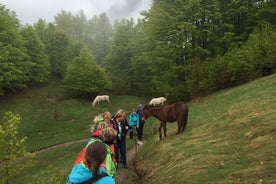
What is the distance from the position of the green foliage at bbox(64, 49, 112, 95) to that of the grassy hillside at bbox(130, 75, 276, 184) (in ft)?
113

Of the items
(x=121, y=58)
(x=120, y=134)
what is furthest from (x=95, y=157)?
(x=121, y=58)

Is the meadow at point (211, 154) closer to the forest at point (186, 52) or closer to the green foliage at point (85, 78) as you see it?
the forest at point (186, 52)

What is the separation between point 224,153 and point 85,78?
4136cm

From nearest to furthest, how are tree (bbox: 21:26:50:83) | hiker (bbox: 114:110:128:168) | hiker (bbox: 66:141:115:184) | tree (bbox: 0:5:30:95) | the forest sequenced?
hiker (bbox: 66:141:115:184)
hiker (bbox: 114:110:128:168)
the forest
tree (bbox: 0:5:30:95)
tree (bbox: 21:26:50:83)

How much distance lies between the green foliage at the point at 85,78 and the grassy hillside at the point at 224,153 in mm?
34518

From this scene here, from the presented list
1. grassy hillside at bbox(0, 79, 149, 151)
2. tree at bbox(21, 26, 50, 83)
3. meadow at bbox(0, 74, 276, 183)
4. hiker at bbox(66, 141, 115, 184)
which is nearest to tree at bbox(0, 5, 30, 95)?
grassy hillside at bbox(0, 79, 149, 151)

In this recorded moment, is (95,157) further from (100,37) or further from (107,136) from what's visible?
(100,37)

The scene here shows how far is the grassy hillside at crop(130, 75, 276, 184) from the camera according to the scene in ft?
26.6

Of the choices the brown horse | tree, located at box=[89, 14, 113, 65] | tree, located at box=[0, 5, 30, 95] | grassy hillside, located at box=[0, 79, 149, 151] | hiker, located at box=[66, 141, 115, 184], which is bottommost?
grassy hillside, located at box=[0, 79, 149, 151]

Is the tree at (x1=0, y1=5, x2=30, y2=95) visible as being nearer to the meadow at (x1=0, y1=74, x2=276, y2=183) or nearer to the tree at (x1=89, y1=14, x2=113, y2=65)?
the meadow at (x1=0, y1=74, x2=276, y2=183)

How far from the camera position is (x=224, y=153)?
32.0 feet

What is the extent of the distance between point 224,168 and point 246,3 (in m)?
31.9

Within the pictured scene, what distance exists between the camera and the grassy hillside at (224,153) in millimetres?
8109

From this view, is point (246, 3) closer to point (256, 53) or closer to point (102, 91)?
point (256, 53)
